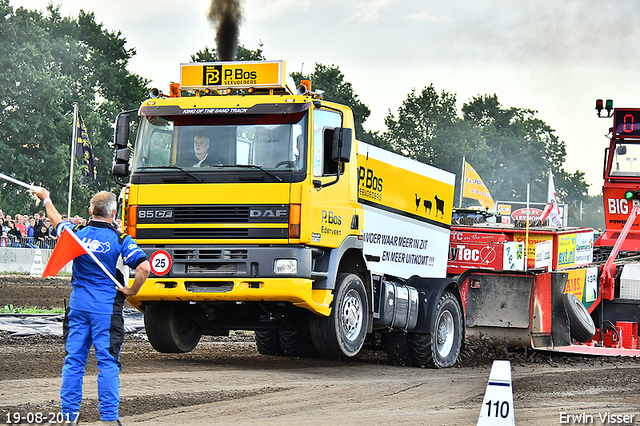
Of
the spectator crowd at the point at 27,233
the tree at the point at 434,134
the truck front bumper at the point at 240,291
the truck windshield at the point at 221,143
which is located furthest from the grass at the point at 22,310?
the tree at the point at 434,134

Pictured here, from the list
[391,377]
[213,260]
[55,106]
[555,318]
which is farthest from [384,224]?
[55,106]

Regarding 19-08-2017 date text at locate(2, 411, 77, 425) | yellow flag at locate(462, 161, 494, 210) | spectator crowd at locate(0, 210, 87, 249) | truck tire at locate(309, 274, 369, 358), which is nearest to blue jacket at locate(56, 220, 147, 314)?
19-08-2017 date text at locate(2, 411, 77, 425)

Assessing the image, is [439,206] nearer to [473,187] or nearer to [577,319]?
[577,319]

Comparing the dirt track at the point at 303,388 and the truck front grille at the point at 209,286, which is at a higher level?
the truck front grille at the point at 209,286

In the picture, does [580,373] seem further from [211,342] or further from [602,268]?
[211,342]

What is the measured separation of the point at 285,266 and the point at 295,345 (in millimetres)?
3642

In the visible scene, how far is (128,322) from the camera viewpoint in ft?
50.6

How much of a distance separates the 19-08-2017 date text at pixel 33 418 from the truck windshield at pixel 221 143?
3.71m

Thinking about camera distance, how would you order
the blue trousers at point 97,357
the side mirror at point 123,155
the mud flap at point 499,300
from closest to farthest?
the blue trousers at point 97,357, the side mirror at point 123,155, the mud flap at point 499,300

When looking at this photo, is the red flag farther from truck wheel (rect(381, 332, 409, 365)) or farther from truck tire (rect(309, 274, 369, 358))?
truck wheel (rect(381, 332, 409, 365))

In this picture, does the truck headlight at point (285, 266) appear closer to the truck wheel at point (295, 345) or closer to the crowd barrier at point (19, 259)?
the truck wheel at point (295, 345)

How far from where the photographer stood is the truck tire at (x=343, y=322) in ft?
34.2

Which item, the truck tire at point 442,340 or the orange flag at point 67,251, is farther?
the truck tire at point 442,340

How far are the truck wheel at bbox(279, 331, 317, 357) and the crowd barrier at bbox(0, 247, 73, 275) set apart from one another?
1652 centimetres
